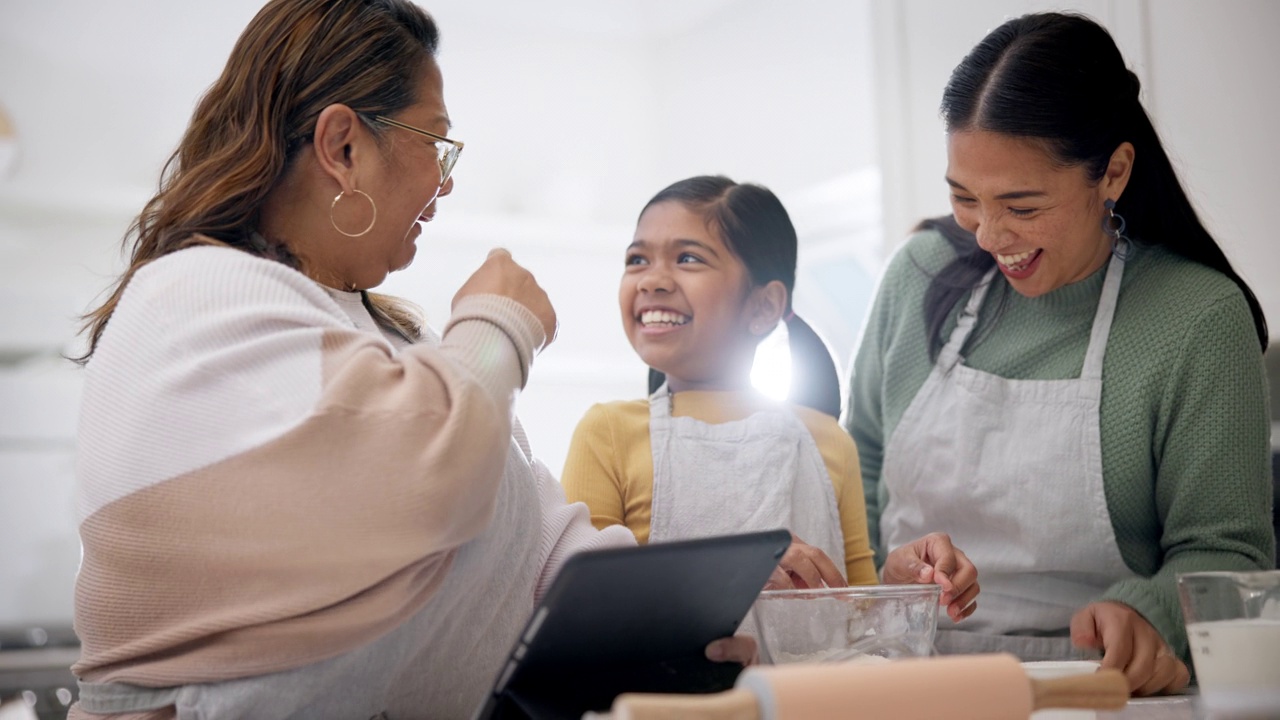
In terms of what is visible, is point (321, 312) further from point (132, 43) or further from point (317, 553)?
point (132, 43)

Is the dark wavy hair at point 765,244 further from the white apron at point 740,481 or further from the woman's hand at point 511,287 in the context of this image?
the woman's hand at point 511,287

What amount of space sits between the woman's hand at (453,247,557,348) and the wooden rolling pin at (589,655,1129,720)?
1.28ft

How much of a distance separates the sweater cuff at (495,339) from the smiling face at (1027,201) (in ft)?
2.43

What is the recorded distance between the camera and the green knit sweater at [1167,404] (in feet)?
4.53

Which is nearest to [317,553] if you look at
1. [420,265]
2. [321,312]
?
[321,312]

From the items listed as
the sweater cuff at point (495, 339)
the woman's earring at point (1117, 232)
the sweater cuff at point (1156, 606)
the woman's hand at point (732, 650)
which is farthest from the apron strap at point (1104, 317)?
→ the sweater cuff at point (495, 339)

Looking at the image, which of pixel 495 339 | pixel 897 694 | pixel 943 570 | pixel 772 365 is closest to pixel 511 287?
pixel 495 339

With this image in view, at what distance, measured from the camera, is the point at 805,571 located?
4.03 feet

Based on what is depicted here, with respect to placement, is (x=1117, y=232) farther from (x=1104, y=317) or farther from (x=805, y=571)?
(x=805, y=571)

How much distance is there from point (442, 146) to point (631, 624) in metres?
0.55

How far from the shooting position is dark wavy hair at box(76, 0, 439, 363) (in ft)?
3.34

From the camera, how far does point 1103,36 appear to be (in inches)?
58.9

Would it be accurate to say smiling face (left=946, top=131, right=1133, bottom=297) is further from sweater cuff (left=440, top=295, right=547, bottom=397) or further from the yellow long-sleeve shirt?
sweater cuff (left=440, top=295, right=547, bottom=397)

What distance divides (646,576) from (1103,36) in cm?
110
